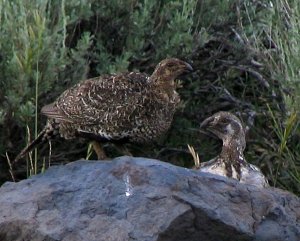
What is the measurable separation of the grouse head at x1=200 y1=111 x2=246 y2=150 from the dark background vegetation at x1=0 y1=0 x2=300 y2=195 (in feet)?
1.36

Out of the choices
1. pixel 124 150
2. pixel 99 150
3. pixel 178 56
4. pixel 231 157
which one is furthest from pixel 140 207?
pixel 178 56

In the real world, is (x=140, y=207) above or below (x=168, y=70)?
above

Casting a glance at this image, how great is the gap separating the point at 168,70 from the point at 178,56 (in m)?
0.80

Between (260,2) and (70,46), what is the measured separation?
61.9 inches

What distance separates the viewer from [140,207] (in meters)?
4.87

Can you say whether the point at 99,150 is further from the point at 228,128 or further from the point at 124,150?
the point at 228,128

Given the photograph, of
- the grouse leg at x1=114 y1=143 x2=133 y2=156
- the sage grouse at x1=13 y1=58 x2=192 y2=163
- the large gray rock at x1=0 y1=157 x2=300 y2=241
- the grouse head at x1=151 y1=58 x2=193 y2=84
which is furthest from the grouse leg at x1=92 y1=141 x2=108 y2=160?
the large gray rock at x1=0 y1=157 x2=300 y2=241

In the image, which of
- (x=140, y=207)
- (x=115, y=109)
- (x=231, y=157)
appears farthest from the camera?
(x=115, y=109)

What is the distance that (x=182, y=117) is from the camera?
26.1ft

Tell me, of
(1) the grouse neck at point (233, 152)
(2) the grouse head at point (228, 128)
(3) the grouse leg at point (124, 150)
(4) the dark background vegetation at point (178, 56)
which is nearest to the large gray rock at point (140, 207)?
(1) the grouse neck at point (233, 152)

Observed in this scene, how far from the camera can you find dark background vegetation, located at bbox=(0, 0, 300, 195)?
691 cm

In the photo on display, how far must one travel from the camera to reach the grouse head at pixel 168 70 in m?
6.89

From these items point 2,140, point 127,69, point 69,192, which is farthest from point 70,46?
point 69,192

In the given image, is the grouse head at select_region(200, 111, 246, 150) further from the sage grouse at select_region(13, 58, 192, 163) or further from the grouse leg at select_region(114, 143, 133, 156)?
the grouse leg at select_region(114, 143, 133, 156)
